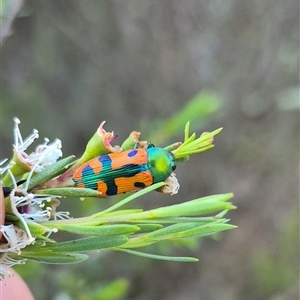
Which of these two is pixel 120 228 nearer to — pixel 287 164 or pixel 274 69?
pixel 274 69

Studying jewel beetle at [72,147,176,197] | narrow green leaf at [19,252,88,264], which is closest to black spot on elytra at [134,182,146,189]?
jewel beetle at [72,147,176,197]

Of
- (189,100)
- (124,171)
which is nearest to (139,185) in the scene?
(124,171)

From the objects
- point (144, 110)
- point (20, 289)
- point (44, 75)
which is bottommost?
point (20, 289)

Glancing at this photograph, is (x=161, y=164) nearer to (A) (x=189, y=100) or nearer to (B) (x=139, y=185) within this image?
(B) (x=139, y=185)

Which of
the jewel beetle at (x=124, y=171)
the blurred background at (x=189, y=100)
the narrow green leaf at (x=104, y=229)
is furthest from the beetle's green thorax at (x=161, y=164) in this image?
the blurred background at (x=189, y=100)

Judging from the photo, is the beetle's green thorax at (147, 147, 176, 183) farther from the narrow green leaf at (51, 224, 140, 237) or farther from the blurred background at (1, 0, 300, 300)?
the blurred background at (1, 0, 300, 300)

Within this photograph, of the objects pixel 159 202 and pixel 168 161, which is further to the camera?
pixel 159 202

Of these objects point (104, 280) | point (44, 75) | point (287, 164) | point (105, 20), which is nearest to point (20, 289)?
point (104, 280)
